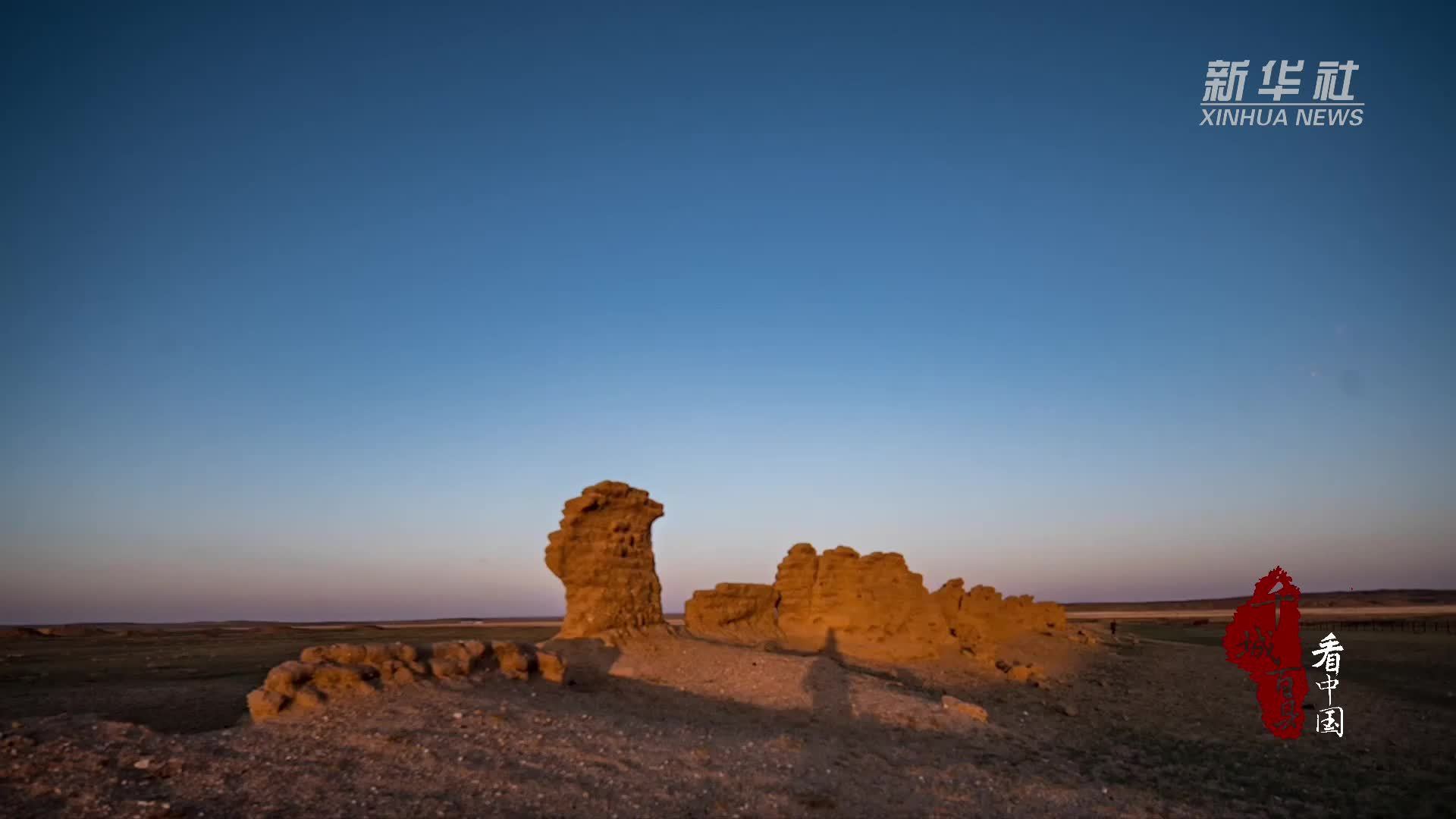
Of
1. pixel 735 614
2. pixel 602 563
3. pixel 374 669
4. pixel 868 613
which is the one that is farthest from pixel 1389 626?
pixel 374 669

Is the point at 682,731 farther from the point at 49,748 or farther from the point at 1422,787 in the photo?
the point at 1422,787

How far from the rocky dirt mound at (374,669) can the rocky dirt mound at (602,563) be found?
11.4 ft

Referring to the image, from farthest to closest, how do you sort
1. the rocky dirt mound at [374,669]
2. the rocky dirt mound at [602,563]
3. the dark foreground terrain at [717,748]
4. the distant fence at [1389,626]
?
the distant fence at [1389,626]
the rocky dirt mound at [602,563]
the rocky dirt mound at [374,669]
the dark foreground terrain at [717,748]

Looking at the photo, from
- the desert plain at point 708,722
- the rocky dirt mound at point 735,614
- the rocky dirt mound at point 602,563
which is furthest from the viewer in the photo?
the rocky dirt mound at point 735,614

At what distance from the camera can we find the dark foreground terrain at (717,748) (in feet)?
28.8

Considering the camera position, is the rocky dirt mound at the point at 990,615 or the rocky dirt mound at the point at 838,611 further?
the rocky dirt mound at the point at 990,615

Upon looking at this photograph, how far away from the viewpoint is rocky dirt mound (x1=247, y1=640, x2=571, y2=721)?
11.6m

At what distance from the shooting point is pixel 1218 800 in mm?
12656

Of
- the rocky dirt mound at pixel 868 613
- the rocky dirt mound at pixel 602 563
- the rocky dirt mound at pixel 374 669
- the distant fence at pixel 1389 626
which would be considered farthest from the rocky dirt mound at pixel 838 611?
the distant fence at pixel 1389 626

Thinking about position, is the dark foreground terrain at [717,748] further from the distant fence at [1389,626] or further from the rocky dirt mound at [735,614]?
the distant fence at [1389,626]

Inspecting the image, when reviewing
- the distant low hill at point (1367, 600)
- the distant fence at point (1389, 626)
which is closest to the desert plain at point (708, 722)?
the distant fence at point (1389, 626)

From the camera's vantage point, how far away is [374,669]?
13344 mm

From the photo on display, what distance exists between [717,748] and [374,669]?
6.22 metres

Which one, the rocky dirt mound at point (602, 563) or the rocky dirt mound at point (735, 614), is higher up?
the rocky dirt mound at point (602, 563)
